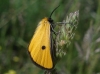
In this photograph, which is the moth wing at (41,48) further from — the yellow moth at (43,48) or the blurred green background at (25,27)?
the blurred green background at (25,27)

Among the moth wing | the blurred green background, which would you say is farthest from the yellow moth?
the blurred green background

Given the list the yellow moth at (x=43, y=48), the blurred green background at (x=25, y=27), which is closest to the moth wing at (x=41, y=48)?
→ the yellow moth at (x=43, y=48)

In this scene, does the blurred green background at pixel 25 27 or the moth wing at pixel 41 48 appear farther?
the blurred green background at pixel 25 27

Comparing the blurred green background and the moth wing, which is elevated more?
the moth wing

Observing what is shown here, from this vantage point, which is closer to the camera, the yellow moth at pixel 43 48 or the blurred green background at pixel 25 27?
the yellow moth at pixel 43 48

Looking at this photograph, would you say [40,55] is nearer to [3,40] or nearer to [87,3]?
[3,40]

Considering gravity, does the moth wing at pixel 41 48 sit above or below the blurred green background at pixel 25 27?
above

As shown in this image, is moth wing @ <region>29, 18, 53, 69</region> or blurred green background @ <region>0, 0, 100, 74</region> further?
blurred green background @ <region>0, 0, 100, 74</region>

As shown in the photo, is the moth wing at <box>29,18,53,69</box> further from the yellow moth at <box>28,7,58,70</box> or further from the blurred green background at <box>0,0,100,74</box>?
the blurred green background at <box>0,0,100,74</box>

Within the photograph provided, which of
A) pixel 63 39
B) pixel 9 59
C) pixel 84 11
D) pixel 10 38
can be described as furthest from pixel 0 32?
pixel 63 39
